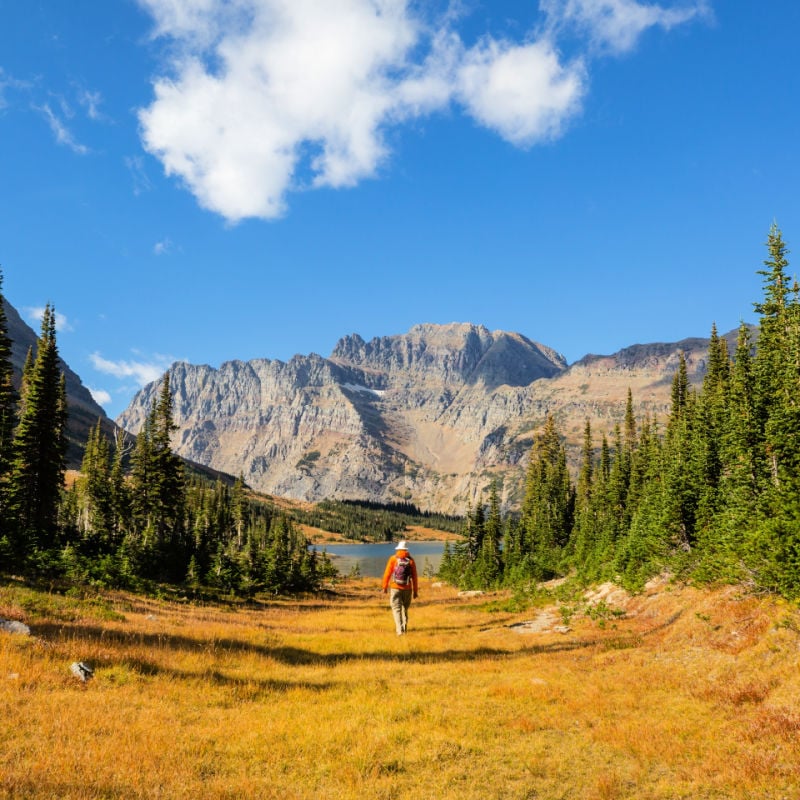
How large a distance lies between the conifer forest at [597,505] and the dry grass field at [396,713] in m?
4.34

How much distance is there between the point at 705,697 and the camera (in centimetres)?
1066

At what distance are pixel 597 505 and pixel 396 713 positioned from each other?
192 ft

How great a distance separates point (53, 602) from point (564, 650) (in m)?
16.8

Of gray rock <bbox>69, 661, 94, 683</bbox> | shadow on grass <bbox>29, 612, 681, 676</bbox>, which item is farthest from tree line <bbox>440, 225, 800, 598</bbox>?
gray rock <bbox>69, 661, 94, 683</bbox>

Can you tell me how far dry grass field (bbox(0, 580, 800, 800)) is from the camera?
684 cm

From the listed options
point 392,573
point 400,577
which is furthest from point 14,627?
point 400,577

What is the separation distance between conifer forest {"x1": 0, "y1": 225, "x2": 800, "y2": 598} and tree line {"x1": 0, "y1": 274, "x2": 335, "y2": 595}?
0.45 ft

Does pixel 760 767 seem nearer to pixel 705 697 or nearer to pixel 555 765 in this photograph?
pixel 555 765

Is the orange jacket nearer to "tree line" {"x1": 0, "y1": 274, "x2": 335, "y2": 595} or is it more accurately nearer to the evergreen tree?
"tree line" {"x1": 0, "y1": 274, "x2": 335, "y2": 595}

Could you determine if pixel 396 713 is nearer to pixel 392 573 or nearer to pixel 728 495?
pixel 392 573

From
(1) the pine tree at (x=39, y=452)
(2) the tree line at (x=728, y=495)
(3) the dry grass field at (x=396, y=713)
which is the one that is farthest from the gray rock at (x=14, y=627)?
(1) the pine tree at (x=39, y=452)

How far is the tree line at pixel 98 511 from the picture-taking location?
27859 mm

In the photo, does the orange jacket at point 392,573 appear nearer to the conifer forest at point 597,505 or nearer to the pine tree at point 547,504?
the conifer forest at point 597,505

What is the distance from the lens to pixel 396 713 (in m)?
9.73
